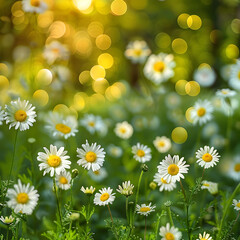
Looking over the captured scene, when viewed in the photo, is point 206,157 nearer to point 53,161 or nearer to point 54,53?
point 53,161

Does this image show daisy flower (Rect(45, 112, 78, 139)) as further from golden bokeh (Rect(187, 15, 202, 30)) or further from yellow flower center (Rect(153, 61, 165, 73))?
golden bokeh (Rect(187, 15, 202, 30))

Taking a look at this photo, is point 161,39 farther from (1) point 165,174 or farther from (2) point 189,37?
Answer: (1) point 165,174

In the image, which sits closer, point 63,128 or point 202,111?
point 63,128

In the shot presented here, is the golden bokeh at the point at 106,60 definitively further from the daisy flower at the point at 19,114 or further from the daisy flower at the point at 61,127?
the daisy flower at the point at 19,114

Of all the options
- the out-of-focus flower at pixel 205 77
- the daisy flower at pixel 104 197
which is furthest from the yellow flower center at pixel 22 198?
the out-of-focus flower at pixel 205 77

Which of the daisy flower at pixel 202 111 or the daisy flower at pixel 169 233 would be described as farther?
the daisy flower at pixel 202 111

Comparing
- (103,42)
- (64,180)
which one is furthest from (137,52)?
(103,42)
